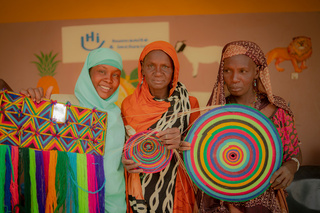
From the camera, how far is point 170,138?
158 centimetres

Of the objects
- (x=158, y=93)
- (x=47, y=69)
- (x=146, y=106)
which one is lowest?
(x=146, y=106)

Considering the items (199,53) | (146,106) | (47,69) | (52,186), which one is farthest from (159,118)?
(47,69)

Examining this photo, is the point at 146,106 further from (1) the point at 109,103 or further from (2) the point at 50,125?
(2) the point at 50,125

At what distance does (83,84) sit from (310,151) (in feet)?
10.0

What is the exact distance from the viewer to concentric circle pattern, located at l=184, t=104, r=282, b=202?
1517 millimetres

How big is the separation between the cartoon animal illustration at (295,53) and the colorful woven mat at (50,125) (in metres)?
2.59

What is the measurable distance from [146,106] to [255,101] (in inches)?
31.0

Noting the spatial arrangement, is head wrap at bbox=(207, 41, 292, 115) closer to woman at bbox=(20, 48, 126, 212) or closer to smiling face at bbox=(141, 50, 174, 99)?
smiling face at bbox=(141, 50, 174, 99)

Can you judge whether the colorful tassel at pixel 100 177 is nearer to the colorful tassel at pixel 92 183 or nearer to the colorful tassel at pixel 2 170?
the colorful tassel at pixel 92 183

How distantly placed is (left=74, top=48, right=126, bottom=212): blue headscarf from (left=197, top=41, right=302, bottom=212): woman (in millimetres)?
568

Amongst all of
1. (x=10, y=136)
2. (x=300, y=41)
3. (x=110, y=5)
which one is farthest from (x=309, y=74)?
(x=10, y=136)

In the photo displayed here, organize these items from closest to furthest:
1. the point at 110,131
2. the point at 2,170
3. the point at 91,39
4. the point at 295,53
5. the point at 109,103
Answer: the point at 2,170
the point at 110,131
the point at 109,103
the point at 295,53
the point at 91,39

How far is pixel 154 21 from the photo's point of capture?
3391 millimetres

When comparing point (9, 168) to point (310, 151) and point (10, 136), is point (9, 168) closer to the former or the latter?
point (10, 136)
